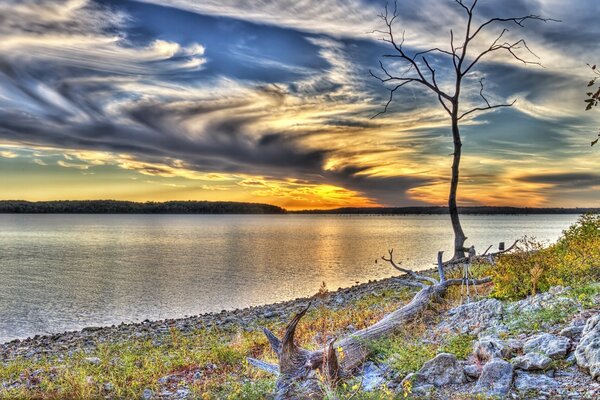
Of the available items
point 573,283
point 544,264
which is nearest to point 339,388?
point 573,283

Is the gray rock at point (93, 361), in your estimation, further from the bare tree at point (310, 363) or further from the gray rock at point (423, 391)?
the gray rock at point (423, 391)

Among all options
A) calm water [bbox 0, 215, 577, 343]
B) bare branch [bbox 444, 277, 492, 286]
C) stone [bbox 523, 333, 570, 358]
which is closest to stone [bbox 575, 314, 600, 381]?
stone [bbox 523, 333, 570, 358]

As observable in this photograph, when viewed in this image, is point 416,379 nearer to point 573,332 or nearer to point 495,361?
point 495,361

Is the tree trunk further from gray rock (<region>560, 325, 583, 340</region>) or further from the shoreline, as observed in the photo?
gray rock (<region>560, 325, 583, 340</region>)

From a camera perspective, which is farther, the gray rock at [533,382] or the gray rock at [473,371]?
the gray rock at [473,371]

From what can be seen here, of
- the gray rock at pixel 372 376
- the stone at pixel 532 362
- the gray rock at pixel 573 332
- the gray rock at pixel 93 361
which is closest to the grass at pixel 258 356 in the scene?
the gray rock at pixel 93 361

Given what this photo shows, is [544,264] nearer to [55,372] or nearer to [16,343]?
[55,372]

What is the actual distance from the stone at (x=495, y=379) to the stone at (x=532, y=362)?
257 millimetres

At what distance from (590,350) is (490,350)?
128 centimetres

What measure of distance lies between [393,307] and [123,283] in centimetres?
2414

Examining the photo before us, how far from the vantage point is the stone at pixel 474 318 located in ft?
28.0

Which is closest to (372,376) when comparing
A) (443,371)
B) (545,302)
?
(443,371)

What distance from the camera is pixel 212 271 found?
37.5m

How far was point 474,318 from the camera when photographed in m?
9.11
